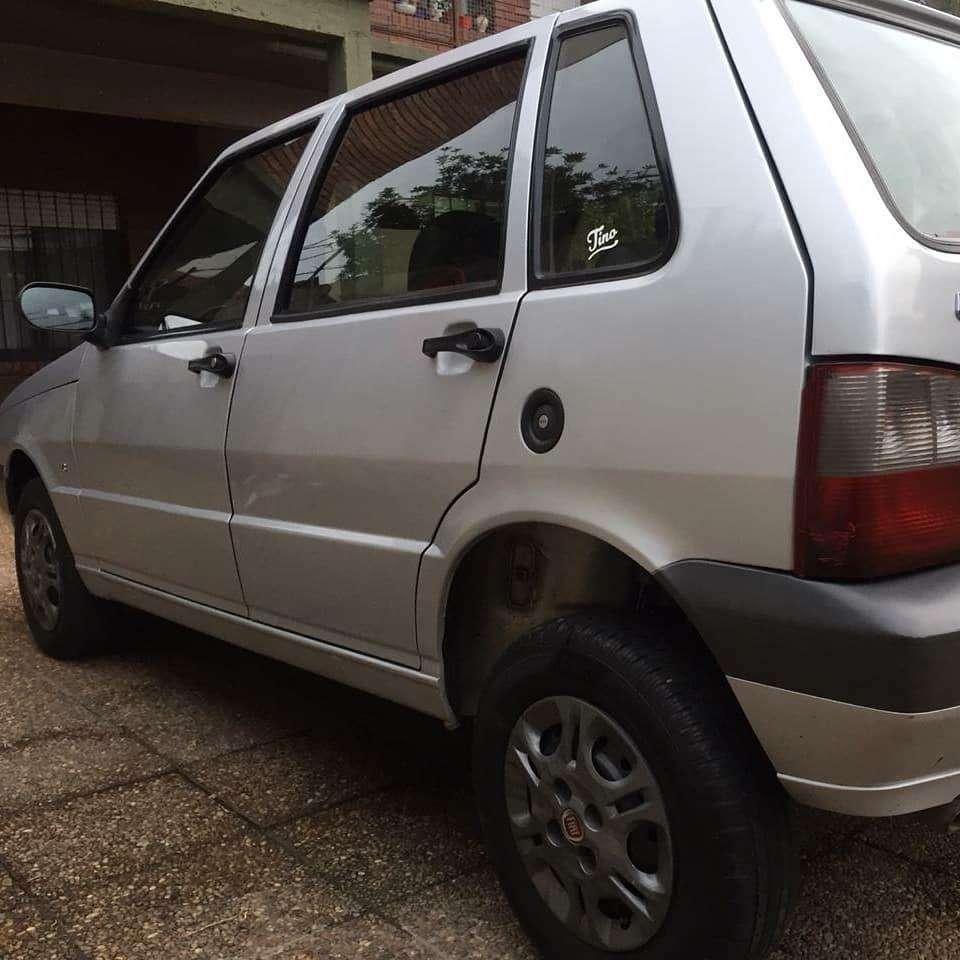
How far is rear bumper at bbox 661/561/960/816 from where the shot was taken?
1.57 meters

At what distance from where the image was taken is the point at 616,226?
6.63ft

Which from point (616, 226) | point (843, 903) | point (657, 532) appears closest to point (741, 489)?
point (657, 532)

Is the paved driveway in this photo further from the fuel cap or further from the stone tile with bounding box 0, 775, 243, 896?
A: the fuel cap

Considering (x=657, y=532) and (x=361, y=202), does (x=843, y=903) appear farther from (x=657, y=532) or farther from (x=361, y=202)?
(x=361, y=202)

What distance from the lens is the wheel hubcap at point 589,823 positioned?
6.14 ft

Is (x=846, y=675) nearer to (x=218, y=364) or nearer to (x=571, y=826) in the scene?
(x=571, y=826)

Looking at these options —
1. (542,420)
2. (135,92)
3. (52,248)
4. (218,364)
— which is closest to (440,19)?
(135,92)

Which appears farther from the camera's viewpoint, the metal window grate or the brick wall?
the metal window grate

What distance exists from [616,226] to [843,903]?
156 cm

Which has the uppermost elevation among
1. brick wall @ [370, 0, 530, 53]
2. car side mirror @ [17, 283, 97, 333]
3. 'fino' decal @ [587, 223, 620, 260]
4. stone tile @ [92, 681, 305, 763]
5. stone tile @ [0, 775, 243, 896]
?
brick wall @ [370, 0, 530, 53]

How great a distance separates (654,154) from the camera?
196cm

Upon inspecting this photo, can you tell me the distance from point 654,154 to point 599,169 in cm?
15

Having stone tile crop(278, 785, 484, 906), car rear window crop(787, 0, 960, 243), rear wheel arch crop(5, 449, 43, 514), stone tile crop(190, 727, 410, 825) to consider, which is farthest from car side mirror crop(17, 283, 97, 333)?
car rear window crop(787, 0, 960, 243)

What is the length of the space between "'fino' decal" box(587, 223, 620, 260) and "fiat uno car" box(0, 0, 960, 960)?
0.02 m
